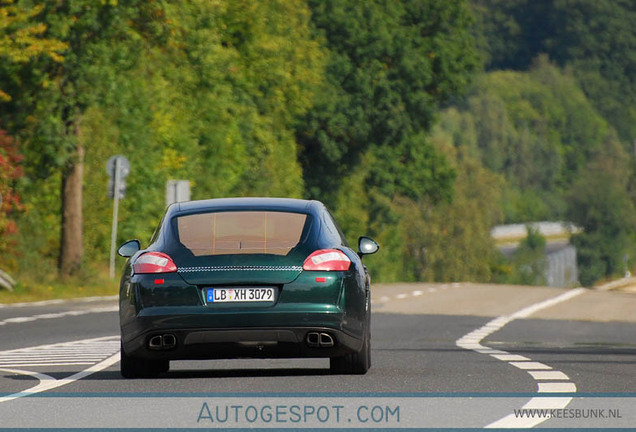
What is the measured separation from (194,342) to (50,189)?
31.4 metres

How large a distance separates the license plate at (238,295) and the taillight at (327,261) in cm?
39

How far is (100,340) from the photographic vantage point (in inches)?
844

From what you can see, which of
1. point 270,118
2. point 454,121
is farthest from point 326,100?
point 454,121

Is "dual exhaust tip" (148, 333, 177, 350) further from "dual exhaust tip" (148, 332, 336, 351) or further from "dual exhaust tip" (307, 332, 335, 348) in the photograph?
"dual exhaust tip" (307, 332, 335, 348)

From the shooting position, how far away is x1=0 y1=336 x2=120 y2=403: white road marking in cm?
1379

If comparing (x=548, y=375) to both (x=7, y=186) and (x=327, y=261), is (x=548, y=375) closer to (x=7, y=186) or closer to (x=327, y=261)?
(x=327, y=261)

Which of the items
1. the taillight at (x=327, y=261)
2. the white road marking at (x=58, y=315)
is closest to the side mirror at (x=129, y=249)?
the taillight at (x=327, y=261)

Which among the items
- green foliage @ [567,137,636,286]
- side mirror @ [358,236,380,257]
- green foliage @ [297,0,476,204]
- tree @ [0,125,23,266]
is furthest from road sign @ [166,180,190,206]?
green foliage @ [567,137,636,286]

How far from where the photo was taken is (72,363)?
16.9 metres

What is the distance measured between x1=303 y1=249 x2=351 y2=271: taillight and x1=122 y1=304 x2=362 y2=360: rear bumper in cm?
31

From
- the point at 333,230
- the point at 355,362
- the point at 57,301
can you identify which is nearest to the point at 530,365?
the point at 355,362

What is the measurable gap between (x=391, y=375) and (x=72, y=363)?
139 inches

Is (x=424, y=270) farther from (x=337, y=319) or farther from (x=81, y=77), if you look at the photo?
(x=337, y=319)

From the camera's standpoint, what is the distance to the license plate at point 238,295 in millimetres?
14008
